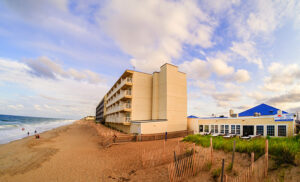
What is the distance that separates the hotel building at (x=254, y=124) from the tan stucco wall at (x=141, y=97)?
9.20m

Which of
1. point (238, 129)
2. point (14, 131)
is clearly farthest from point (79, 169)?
point (14, 131)

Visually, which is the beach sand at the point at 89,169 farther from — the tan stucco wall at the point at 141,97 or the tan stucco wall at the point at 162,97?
the tan stucco wall at the point at 141,97

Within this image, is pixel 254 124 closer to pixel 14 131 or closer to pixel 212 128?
pixel 212 128

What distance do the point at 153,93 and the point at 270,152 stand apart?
20.9m

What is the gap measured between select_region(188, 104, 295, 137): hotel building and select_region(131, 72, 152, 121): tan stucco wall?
920 cm

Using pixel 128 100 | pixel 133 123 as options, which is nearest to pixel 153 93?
pixel 128 100

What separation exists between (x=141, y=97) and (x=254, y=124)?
18225 mm

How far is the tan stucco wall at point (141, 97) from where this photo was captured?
26.3 metres

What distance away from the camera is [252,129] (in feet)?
61.8

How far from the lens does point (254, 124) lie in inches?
733

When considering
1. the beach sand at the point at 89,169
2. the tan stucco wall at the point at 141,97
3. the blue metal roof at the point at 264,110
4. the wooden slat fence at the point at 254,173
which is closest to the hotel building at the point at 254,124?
the blue metal roof at the point at 264,110

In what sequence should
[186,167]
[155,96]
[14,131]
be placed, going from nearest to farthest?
1. [186,167]
2. [155,96]
3. [14,131]

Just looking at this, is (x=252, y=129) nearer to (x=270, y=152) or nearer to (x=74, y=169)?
(x=270, y=152)

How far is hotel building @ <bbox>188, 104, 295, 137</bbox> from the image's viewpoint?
16172mm
